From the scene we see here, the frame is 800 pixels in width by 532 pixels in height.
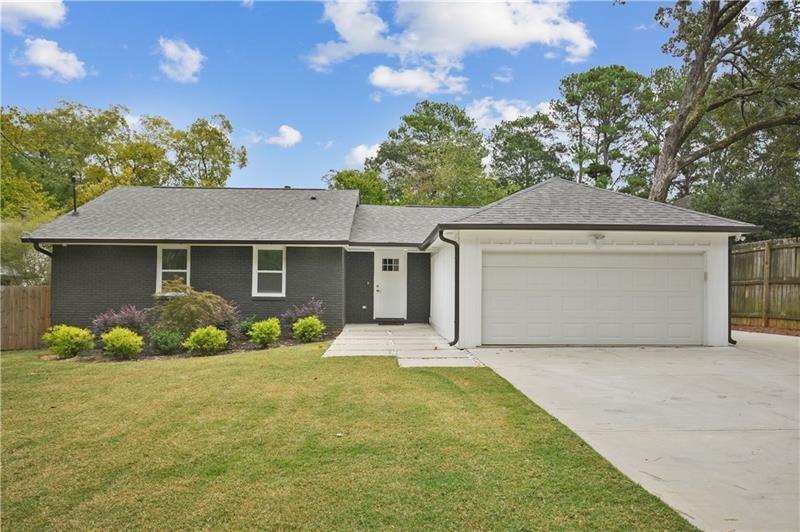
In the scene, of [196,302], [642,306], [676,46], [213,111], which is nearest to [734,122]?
[676,46]

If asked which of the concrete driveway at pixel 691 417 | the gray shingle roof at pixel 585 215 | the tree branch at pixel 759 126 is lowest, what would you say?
the concrete driveway at pixel 691 417

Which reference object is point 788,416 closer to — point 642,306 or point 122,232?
point 642,306

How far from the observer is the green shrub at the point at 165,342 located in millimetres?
10039

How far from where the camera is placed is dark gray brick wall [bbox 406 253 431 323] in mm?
14789

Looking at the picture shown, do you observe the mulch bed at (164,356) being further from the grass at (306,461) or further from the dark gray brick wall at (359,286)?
the dark gray brick wall at (359,286)

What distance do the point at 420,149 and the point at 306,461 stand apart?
31254 mm

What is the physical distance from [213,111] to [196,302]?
23.3 meters

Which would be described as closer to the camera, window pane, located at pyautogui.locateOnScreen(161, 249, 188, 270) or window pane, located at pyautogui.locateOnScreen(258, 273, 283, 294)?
window pane, located at pyautogui.locateOnScreen(161, 249, 188, 270)

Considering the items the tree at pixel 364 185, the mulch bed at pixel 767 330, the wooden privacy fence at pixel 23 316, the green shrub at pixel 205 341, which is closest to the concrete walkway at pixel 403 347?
the green shrub at pixel 205 341

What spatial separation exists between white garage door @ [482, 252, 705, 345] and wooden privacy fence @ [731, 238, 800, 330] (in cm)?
452

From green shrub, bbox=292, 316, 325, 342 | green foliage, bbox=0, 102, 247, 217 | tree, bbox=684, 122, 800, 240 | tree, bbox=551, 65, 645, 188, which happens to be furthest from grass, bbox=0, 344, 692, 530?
tree, bbox=551, 65, 645, 188

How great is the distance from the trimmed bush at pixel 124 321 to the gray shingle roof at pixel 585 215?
8222mm

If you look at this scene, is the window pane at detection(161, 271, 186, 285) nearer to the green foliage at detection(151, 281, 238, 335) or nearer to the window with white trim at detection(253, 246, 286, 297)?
the green foliage at detection(151, 281, 238, 335)

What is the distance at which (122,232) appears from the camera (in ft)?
41.1
